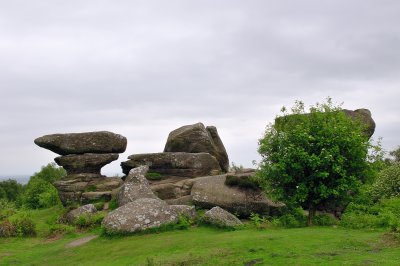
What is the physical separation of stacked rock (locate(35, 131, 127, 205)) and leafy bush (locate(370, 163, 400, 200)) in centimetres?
2299

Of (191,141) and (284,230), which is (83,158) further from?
(284,230)

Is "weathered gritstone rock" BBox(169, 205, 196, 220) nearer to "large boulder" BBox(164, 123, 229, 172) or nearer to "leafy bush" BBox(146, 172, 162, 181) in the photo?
"leafy bush" BBox(146, 172, 162, 181)

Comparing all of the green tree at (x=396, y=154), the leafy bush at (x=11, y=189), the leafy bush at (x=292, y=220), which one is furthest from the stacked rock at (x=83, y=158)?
the leafy bush at (x=11, y=189)

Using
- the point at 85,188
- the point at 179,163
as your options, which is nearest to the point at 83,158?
the point at 85,188

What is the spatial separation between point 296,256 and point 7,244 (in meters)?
20.3

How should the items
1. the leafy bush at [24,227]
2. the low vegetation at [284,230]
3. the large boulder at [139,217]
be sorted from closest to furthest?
the low vegetation at [284,230], the large boulder at [139,217], the leafy bush at [24,227]

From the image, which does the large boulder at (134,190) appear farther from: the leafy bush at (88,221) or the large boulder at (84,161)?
the large boulder at (84,161)

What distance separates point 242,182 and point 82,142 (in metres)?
17.0

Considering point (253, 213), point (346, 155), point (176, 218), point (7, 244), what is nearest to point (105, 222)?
point (176, 218)

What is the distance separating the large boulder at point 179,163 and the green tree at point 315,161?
12748 mm

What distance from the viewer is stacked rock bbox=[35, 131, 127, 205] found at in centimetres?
4044

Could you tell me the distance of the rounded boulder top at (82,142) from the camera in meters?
40.9

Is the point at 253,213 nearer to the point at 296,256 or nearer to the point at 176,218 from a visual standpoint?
the point at 176,218

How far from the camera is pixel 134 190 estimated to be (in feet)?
113
